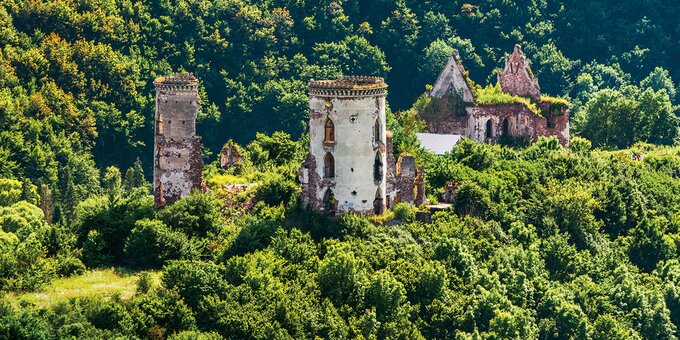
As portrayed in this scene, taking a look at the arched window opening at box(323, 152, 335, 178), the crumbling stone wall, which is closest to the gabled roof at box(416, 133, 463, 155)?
the crumbling stone wall

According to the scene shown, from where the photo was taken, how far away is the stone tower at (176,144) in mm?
84562

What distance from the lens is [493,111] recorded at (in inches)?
4257

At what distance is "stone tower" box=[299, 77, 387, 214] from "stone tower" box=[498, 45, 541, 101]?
30232 millimetres

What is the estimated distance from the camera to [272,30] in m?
139

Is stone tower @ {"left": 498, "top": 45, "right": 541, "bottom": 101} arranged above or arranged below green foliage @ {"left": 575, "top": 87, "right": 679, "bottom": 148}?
above

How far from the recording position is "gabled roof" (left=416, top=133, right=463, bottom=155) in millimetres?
100938

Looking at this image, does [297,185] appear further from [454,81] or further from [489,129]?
[454,81]

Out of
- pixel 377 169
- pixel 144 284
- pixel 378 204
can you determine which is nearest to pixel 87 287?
pixel 144 284

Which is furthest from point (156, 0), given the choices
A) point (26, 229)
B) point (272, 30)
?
point (26, 229)

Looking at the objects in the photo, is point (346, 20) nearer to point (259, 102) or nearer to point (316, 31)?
point (316, 31)

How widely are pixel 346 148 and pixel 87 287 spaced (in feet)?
44.6

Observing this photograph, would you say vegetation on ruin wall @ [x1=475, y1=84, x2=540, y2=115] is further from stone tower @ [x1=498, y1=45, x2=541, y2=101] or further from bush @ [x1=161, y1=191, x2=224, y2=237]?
bush @ [x1=161, y1=191, x2=224, y2=237]

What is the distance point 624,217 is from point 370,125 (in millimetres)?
19310

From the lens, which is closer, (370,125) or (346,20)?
(370,125)
